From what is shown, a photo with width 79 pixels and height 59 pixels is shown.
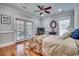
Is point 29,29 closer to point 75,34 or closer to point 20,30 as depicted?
point 20,30

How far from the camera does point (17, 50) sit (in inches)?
65.6

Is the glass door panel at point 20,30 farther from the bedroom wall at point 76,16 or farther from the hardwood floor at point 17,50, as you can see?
the bedroom wall at point 76,16

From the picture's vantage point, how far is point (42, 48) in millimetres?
1680

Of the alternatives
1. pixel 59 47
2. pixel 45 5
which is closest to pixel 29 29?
pixel 45 5

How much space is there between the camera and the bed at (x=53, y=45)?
4.90ft

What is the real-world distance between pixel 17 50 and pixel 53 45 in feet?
2.13

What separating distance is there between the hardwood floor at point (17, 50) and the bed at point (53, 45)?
0.29 feet

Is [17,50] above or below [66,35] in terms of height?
below

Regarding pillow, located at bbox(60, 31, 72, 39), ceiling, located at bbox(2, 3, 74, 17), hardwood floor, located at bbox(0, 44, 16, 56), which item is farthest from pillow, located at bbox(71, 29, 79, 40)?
hardwood floor, located at bbox(0, 44, 16, 56)

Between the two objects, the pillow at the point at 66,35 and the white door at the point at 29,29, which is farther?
the white door at the point at 29,29

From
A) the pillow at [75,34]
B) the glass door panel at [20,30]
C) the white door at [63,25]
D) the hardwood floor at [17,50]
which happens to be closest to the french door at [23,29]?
the glass door panel at [20,30]

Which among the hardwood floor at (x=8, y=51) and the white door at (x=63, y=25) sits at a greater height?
the white door at (x=63, y=25)

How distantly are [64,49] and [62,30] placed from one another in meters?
0.33

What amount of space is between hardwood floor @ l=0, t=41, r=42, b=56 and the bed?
0.09 metres
